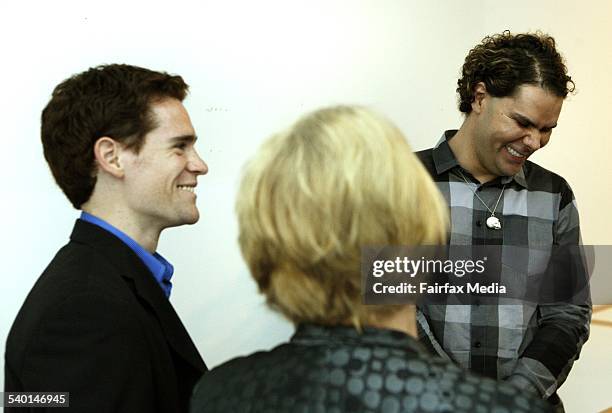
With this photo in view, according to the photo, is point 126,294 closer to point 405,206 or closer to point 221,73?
point 405,206

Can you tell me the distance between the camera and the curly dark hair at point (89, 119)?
1.39m

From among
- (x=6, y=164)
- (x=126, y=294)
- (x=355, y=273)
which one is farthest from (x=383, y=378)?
(x=6, y=164)

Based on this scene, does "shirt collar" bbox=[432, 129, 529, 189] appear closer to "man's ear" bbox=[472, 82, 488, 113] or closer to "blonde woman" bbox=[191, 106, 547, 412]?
"man's ear" bbox=[472, 82, 488, 113]

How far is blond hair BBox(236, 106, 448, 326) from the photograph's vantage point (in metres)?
0.84

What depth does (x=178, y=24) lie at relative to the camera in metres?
2.12

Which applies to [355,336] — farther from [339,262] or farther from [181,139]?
[181,139]

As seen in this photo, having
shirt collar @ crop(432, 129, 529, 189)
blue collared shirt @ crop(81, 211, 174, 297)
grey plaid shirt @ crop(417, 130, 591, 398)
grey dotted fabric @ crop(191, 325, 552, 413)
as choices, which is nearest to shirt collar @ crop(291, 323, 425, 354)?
grey dotted fabric @ crop(191, 325, 552, 413)

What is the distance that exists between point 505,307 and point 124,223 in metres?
0.94

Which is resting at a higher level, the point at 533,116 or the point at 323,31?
the point at 323,31

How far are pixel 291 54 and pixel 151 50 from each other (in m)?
0.49

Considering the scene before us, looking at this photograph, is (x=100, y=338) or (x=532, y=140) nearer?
(x=100, y=338)

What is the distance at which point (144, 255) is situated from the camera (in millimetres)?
1431

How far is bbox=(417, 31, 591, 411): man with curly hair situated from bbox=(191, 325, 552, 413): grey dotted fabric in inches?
34.5

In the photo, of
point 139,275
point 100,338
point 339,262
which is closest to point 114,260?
point 139,275
